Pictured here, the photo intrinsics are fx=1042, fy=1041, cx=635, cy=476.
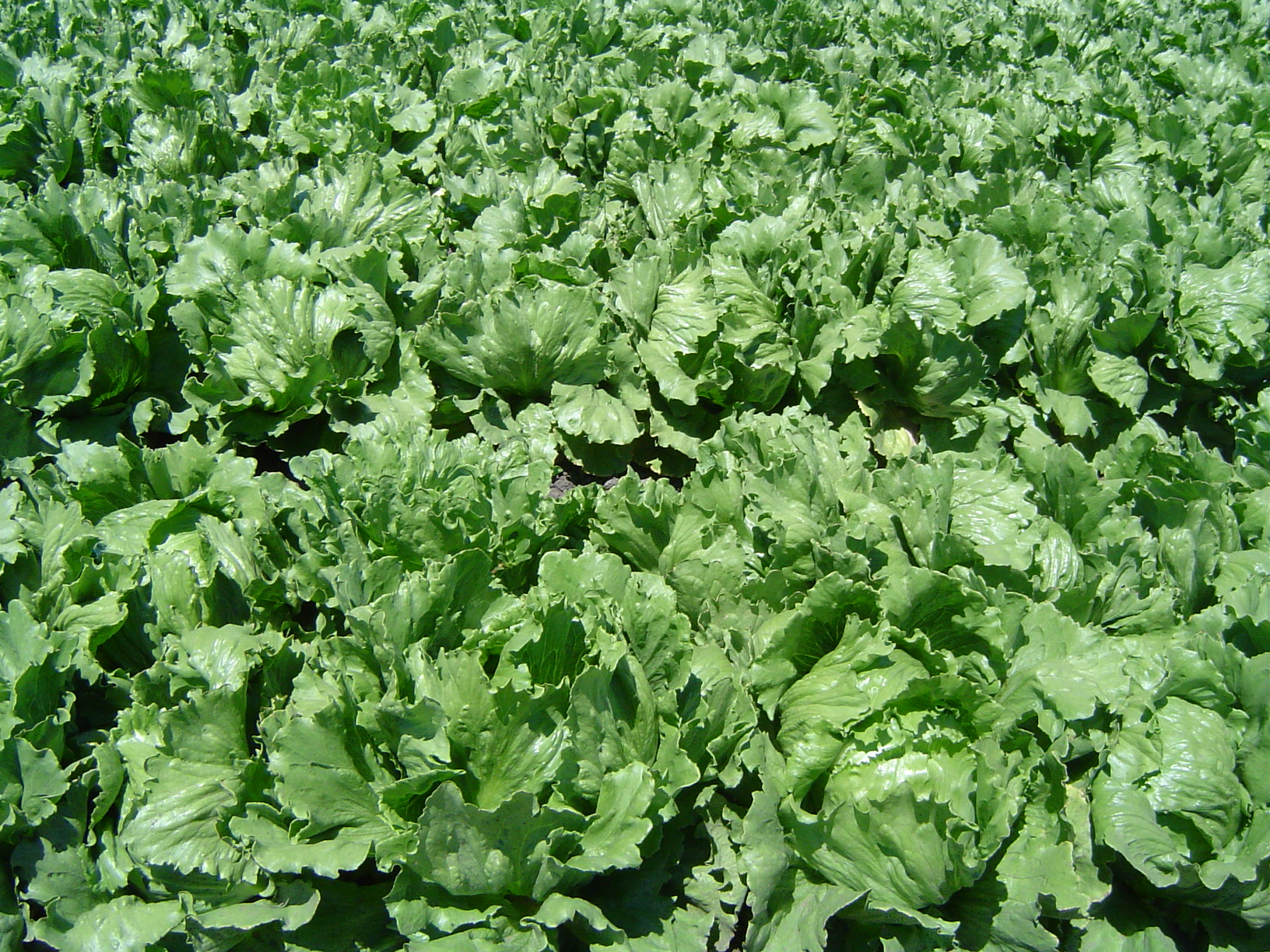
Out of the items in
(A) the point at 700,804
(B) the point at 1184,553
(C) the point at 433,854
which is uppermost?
(B) the point at 1184,553

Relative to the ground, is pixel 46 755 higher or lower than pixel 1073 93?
lower

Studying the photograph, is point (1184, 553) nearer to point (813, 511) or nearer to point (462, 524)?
point (813, 511)

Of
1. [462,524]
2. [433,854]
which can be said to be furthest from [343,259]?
[433,854]

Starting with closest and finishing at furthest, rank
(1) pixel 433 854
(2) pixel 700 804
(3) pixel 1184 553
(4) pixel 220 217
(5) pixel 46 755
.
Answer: (1) pixel 433 854
(5) pixel 46 755
(2) pixel 700 804
(3) pixel 1184 553
(4) pixel 220 217

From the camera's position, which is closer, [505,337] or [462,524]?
[462,524]

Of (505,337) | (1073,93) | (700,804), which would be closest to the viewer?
(700,804)

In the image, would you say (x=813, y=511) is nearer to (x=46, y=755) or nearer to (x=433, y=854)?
(x=433, y=854)

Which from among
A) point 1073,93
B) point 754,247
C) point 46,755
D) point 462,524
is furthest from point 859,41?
point 46,755
